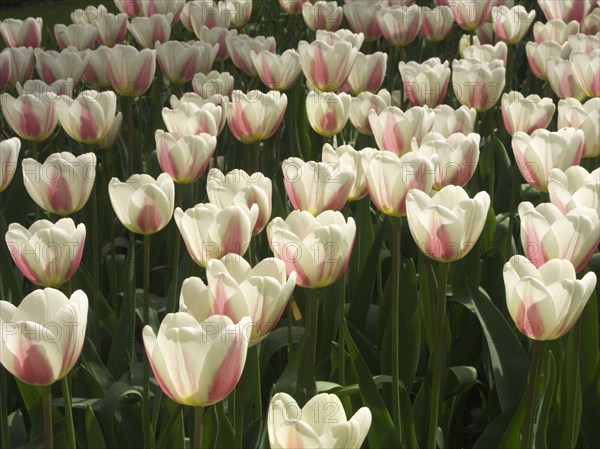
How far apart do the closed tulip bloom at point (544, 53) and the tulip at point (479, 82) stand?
0.41m

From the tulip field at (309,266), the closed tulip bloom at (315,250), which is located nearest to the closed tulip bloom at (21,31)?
the tulip field at (309,266)

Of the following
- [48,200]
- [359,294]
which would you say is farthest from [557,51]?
[48,200]

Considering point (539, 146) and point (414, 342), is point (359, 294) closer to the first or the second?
point (414, 342)

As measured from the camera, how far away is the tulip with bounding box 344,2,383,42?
369cm

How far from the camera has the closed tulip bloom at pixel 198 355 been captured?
3.68ft

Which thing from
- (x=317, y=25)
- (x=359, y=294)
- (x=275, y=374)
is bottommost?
(x=275, y=374)

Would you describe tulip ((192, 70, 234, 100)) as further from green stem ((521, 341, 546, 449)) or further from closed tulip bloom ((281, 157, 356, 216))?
green stem ((521, 341, 546, 449))

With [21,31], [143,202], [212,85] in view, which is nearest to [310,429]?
[143,202]

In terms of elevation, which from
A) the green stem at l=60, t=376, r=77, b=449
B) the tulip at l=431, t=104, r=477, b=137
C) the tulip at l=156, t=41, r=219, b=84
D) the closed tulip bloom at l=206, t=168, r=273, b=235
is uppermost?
the closed tulip bloom at l=206, t=168, r=273, b=235

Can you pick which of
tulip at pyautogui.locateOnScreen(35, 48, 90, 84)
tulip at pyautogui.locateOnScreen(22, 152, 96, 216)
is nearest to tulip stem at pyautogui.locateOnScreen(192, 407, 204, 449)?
tulip at pyautogui.locateOnScreen(22, 152, 96, 216)

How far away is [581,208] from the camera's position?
1.50 meters

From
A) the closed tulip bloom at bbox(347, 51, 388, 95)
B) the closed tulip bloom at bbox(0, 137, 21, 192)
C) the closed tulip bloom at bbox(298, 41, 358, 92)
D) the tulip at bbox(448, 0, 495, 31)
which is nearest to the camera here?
the closed tulip bloom at bbox(0, 137, 21, 192)

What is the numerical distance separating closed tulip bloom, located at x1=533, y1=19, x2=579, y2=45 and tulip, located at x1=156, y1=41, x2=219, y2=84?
1.19 metres

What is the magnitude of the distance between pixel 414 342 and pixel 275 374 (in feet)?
1.27
